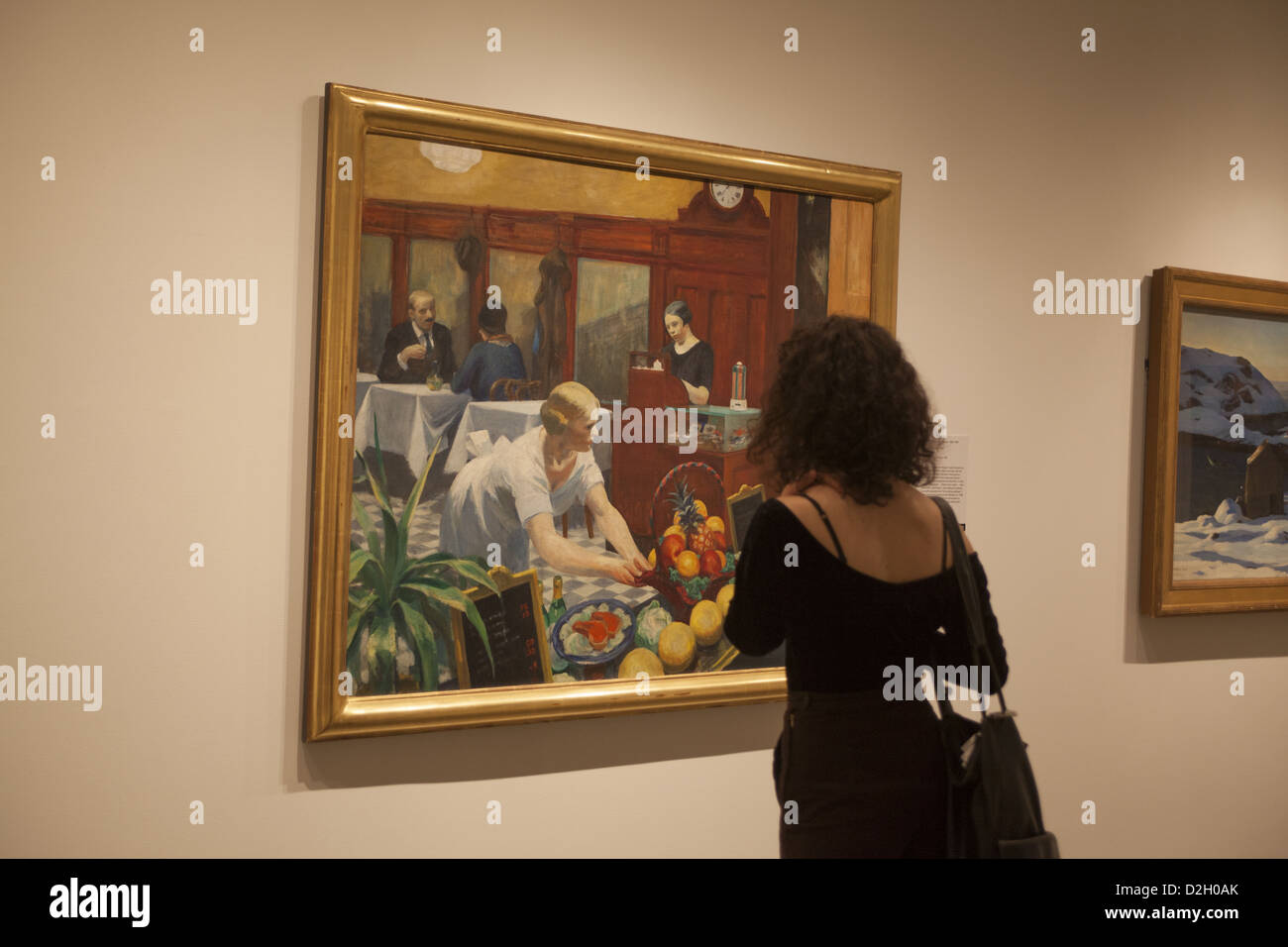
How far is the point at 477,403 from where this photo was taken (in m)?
2.58

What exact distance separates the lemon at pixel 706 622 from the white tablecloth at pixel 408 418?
0.86 m

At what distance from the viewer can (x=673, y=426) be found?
2.81 metres

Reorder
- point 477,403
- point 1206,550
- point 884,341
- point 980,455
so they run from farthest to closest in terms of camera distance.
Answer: point 1206,550 → point 980,455 → point 477,403 → point 884,341

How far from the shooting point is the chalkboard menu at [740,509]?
2.89 metres

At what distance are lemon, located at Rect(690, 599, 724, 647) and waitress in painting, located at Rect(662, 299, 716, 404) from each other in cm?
58

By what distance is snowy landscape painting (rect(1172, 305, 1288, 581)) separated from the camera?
3514 mm

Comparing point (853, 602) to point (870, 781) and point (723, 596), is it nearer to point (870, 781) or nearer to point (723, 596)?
point (870, 781)

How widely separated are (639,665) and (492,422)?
78cm

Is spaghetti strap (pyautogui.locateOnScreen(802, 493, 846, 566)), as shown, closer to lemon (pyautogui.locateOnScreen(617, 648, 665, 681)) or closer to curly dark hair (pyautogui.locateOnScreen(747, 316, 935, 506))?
curly dark hair (pyautogui.locateOnScreen(747, 316, 935, 506))

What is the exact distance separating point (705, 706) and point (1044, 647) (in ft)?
4.14

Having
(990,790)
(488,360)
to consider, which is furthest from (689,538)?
(990,790)

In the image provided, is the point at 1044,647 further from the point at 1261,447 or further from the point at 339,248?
the point at 339,248

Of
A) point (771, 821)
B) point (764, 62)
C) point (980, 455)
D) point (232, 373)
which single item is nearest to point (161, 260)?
point (232, 373)

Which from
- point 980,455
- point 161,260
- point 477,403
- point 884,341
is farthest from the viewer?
point 980,455
